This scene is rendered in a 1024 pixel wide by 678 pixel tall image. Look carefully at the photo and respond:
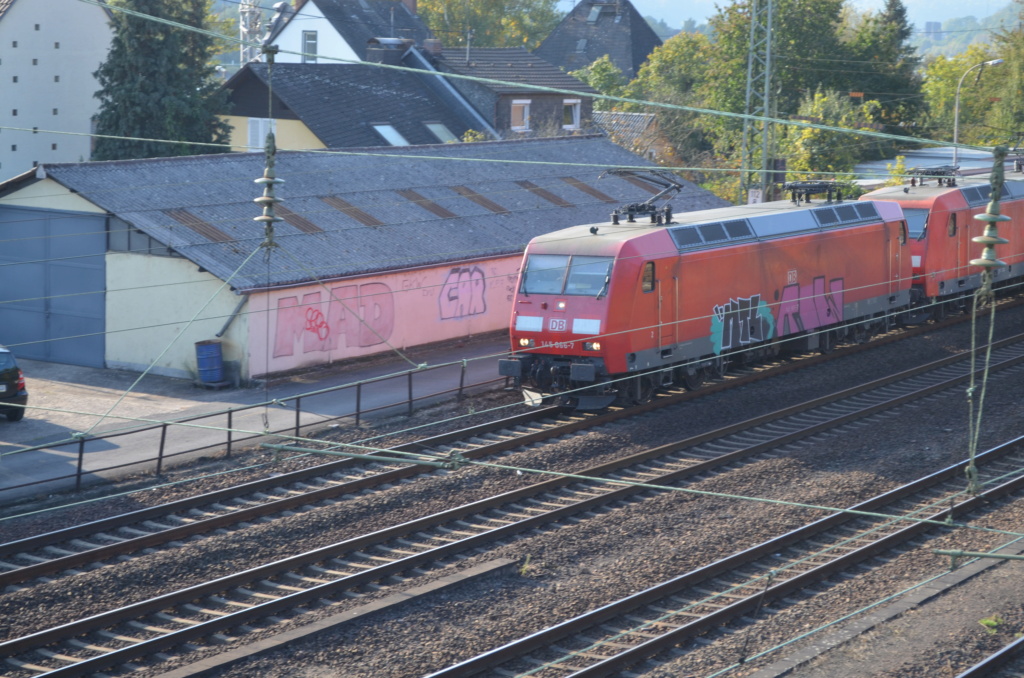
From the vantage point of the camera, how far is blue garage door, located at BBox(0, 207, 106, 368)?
84.7ft

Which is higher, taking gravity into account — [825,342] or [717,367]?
[825,342]

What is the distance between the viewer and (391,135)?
1783 inches

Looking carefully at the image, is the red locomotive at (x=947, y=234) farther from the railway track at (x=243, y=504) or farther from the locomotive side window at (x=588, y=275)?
the locomotive side window at (x=588, y=275)

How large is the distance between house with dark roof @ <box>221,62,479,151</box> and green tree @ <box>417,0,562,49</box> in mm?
51221

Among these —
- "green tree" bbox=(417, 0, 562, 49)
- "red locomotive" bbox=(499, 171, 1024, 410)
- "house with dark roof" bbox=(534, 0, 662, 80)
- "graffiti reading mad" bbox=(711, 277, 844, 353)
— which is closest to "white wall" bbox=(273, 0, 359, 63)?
"house with dark roof" bbox=(534, 0, 662, 80)

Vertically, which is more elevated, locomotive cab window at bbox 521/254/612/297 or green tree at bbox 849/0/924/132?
green tree at bbox 849/0/924/132

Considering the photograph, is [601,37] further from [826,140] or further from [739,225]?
[739,225]

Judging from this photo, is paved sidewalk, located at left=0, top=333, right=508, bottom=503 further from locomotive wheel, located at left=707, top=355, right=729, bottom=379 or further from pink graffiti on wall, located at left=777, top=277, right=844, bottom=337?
pink graffiti on wall, located at left=777, top=277, right=844, bottom=337

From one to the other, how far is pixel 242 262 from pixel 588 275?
8169 mm

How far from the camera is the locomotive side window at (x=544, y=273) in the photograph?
20.4 metres

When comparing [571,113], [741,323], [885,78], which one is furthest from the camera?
[885,78]

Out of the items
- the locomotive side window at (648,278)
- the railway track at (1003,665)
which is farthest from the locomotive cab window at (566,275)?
the railway track at (1003,665)

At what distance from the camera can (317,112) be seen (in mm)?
43938

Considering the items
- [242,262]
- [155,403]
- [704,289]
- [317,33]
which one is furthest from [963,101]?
[155,403]
